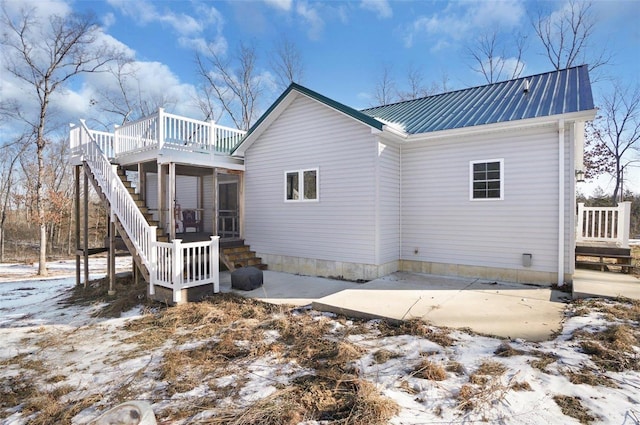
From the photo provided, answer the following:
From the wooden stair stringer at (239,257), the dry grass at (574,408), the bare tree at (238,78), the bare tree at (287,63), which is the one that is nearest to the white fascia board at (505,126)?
the dry grass at (574,408)

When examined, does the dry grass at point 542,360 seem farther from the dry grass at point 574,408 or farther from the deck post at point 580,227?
the deck post at point 580,227

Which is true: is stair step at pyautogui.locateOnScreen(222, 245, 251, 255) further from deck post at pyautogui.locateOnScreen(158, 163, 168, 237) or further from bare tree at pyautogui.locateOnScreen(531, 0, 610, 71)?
bare tree at pyautogui.locateOnScreen(531, 0, 610, 71)

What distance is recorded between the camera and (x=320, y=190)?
862 cm

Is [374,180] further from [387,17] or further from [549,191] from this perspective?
[387,17]

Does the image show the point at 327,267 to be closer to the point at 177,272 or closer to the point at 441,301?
the point at 441,301

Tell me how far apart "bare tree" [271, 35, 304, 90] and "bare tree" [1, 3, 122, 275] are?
39.3 ft

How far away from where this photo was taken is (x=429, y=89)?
2341 cm

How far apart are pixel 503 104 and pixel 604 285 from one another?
452 cm

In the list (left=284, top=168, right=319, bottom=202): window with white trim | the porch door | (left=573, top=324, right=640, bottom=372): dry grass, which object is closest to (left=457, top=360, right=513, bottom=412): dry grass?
(left=573, top=324, right=640, bottom=372): dry grass

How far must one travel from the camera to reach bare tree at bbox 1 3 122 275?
1452cm

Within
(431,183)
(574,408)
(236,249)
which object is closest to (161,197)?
(236,249)

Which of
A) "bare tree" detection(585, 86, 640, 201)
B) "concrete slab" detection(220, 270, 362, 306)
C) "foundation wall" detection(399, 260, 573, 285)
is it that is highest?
"bare tree" detection(585, 86, 640, 201)

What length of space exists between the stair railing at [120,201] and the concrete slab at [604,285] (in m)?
8.40

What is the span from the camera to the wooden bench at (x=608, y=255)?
24.8ft
